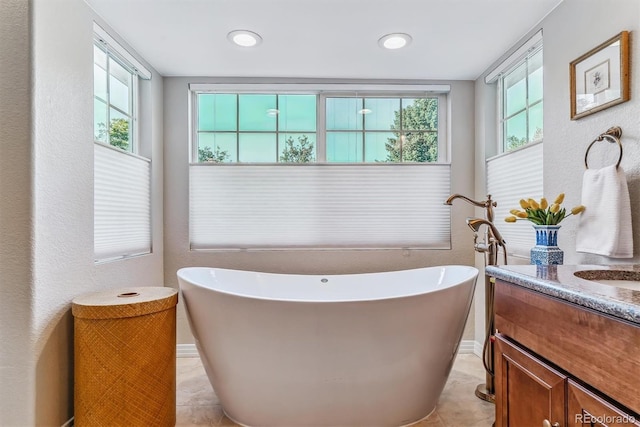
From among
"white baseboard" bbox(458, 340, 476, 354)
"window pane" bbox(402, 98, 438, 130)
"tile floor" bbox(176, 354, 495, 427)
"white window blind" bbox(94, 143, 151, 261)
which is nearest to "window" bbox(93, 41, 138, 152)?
"white window blind" bbox(94, 143, 151, 261)

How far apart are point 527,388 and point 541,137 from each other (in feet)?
5.36

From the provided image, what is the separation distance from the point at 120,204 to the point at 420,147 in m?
2.25

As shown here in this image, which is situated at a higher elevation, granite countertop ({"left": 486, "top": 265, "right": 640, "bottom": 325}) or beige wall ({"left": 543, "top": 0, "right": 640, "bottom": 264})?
beige wall ({"left": 543, "top": 0, "right": 640, "bottom": 264})

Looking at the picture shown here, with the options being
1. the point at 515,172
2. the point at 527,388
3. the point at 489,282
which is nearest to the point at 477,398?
the point at 489,282

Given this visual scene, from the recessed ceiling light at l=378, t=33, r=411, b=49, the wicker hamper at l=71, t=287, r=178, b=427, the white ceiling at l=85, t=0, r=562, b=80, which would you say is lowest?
the wicker hamper at l=71, t=287, r=178, b=427

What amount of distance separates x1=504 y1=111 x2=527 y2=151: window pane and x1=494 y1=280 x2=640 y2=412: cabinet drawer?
5.21 feet

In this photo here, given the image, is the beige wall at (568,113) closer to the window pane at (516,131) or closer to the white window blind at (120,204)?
the window pane at (516,131)

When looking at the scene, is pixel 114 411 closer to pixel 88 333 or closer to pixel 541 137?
pixel 88 333

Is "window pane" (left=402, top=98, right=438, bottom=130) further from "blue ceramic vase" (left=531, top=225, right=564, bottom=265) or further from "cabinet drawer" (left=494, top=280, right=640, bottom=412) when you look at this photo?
"cabinet drawer" (left=494, top=280, right=640, bottom=412)

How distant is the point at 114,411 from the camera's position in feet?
5.09

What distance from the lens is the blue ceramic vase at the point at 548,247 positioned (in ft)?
4.89

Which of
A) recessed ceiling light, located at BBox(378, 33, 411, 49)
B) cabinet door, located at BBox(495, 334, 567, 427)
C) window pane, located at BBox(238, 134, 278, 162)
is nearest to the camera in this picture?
cabinet door, located at BBox(495, 334, 567, 427)

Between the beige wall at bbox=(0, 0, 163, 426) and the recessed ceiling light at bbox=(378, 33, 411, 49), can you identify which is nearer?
the beige wall at bbox=(0, 0, 163, 426)

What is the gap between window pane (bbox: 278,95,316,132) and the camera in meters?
2.85
